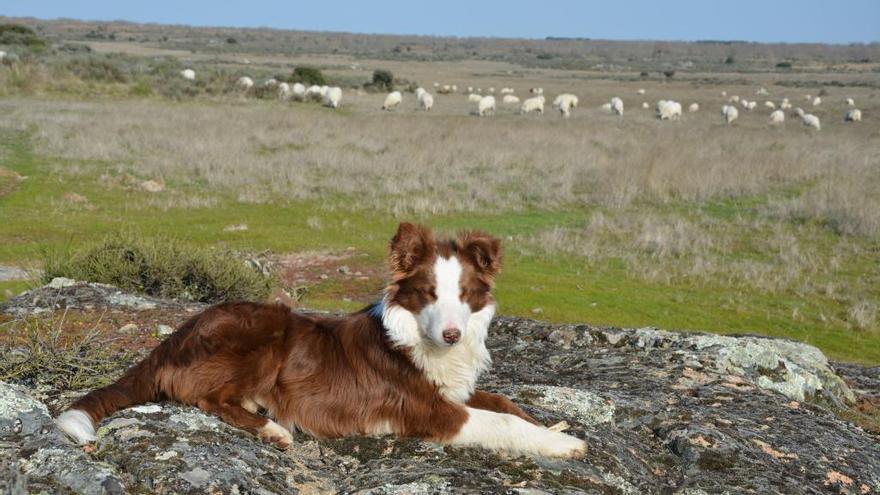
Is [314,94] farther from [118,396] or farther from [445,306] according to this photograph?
[445,306]

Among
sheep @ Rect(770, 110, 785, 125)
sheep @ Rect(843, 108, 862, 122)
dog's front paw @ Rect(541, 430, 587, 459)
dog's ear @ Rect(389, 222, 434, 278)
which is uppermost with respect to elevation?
sheep @ Rect(843, 108, 862, 122)

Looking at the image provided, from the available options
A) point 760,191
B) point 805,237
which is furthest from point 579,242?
point 760,191

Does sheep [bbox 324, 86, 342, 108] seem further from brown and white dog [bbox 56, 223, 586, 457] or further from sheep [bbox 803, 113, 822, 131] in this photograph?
brown and white dog [bbox 56, 223, 586, 457]

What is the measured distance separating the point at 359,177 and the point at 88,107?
24.0m

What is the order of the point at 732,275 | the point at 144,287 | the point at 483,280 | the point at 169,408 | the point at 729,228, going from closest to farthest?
the point at 169,408, the point at 483,280, the point at 144,287, the point at 732,275, the point at 729,228

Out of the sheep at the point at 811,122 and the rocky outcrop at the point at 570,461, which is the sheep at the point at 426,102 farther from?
the rocky outcrop at the point at 570,461

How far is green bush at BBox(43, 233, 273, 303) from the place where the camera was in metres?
12.8

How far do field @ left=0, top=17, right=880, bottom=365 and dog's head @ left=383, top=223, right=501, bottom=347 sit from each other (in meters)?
9.94

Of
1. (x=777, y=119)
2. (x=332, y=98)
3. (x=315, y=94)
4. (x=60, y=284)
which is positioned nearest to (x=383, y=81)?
(x=315, y=94)

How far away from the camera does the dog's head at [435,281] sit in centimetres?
577

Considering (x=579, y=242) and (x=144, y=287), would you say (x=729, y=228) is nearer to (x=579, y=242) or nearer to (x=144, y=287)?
(x=579, y=242)

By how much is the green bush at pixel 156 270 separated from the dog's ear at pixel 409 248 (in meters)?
7.62

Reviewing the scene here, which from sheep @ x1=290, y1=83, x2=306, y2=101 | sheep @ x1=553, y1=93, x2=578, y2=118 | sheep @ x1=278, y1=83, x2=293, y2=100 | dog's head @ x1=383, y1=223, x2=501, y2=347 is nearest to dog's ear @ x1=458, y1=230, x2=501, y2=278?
dog's head @ x1=383, y1=223, x2=501, y2=347

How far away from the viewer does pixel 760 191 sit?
2966 centimetres
